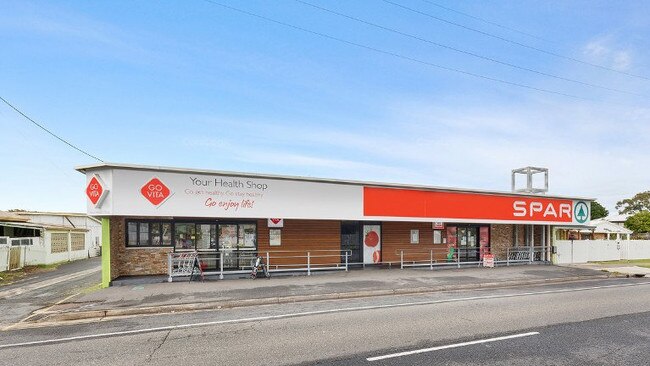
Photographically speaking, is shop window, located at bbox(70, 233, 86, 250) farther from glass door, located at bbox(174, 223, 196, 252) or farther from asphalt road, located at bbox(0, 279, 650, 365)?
asphalt road, located at bbox(0, 279, 650, 365)

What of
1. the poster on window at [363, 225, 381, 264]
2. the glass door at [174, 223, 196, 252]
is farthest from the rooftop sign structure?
the glass door at [174, 223, 196, 252]

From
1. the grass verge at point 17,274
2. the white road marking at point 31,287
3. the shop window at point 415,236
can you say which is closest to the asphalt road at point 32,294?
the white road marking at point 31,287

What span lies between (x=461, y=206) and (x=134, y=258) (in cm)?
1533

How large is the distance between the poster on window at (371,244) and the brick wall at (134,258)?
906cm

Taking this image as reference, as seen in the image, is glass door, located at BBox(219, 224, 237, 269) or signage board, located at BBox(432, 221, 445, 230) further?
signage board, located at BBox(432, 221, 445, 230)

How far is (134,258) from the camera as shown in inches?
610

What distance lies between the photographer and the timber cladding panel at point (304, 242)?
1712 cm

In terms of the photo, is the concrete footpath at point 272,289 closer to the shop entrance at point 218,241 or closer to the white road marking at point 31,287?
the shop entrance at point 218,241

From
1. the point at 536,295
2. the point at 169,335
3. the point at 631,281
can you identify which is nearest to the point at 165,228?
the point at 169,335

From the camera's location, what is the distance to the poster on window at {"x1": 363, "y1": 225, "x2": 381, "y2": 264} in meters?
19.3

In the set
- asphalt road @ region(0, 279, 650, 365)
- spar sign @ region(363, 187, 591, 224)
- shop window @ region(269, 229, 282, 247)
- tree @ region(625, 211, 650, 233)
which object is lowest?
tree @ region(625, 211, 650, 233)

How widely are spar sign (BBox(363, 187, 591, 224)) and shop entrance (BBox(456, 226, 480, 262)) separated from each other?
71.9 inches

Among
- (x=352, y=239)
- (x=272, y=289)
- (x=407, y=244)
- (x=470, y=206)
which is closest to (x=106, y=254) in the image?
(x=272, y=289)

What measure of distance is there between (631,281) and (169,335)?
1953 cm
